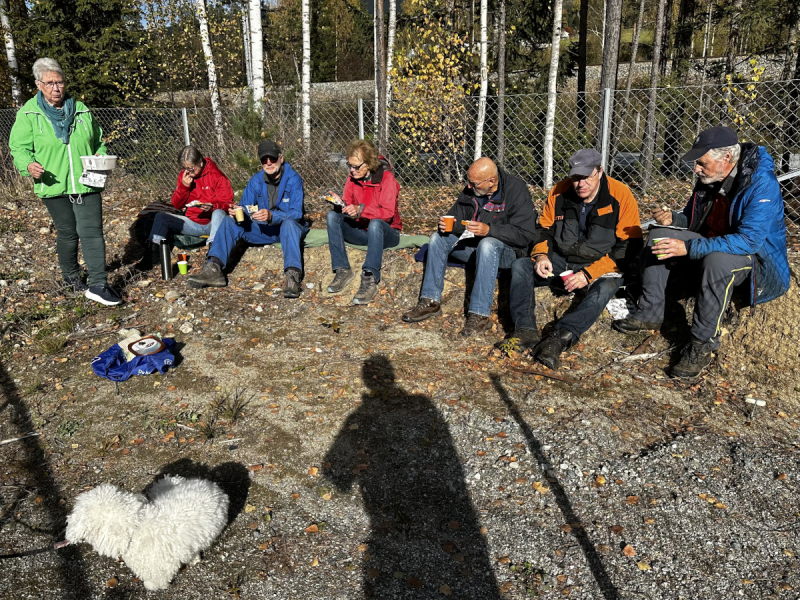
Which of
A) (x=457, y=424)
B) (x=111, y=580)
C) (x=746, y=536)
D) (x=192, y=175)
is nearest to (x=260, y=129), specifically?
(x=192, y=175)

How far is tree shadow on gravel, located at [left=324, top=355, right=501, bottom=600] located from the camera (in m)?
2.56

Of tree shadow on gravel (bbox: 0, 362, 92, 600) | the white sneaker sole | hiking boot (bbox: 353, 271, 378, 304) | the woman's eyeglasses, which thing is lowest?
tree shadow on gravel (bbox: 0, 362, 92, 600)

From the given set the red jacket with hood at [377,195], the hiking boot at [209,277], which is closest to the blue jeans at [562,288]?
the red jacket with hood at [377,195]

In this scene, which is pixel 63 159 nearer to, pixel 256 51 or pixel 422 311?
pixel 422 311

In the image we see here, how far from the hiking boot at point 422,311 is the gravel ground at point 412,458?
83 mm

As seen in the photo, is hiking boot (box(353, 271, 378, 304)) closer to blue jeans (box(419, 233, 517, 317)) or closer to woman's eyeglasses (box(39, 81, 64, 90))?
blue jeans (box(419, 233, 517, 317))

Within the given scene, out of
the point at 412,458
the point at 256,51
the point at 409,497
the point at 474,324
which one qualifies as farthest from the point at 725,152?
the point at 256,51

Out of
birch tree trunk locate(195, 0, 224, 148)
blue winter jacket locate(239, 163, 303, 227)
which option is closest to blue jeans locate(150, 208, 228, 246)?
blue winter jacket locate(239, 163, 303, 227)

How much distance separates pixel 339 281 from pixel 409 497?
9.40ft

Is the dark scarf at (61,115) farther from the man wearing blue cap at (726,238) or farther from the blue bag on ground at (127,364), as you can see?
the man wearing blue cap at (726,238)

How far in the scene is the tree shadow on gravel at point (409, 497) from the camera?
2.56 meters

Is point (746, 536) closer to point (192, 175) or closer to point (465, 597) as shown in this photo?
point (465, 597)

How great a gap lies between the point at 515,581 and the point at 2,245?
7.39 m

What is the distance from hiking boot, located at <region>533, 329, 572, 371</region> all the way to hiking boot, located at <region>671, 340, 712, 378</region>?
28.9 inches
